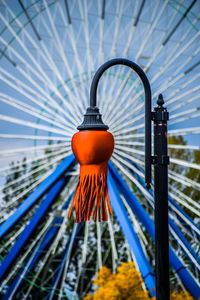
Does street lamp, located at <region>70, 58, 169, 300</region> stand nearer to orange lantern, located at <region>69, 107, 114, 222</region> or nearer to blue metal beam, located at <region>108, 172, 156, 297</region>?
orange lantern, located at <region>69, 107, 114, 222</region>

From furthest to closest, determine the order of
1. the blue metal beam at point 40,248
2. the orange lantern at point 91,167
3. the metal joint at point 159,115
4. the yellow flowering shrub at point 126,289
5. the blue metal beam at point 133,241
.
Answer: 1. the blue metal beam at point 40,248
2. the yellow flowering shrub at point 126,289
3. the blue metal beam at point 133,241
4. the metal joint at point 159,115
5. the orange lantern at point 91,167

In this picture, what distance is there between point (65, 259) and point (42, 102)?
674 cm

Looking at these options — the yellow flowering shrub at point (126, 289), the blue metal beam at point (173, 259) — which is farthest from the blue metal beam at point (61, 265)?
the blue metal beam at point (173, 259)

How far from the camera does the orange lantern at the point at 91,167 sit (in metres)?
3.23

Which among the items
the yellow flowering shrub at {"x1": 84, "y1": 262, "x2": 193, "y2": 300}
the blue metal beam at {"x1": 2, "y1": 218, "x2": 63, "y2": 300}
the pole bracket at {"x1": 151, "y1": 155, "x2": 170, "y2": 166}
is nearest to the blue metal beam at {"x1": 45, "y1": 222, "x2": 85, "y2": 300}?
the blue metal beam at {"x1": 2, "y1": 218, "x2": 63, "y2": 300}

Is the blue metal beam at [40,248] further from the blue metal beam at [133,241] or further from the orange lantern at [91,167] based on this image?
the orange lantern at [91,167]

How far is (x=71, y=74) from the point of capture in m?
11.7

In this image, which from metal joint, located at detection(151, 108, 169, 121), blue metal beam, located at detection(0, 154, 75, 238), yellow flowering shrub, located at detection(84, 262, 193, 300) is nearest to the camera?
metal joint, located at detection(151, 108, 169, 121)

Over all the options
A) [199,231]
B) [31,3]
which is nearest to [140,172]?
[199,231]

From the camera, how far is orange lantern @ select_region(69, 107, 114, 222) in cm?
323

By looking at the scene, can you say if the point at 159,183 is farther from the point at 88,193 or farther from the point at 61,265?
the point at 61,265

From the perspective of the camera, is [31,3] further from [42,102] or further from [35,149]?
[35,149]

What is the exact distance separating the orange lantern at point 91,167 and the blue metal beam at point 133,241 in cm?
667

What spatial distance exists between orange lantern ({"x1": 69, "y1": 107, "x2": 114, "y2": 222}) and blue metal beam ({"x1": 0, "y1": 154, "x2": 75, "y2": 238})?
298 inches
